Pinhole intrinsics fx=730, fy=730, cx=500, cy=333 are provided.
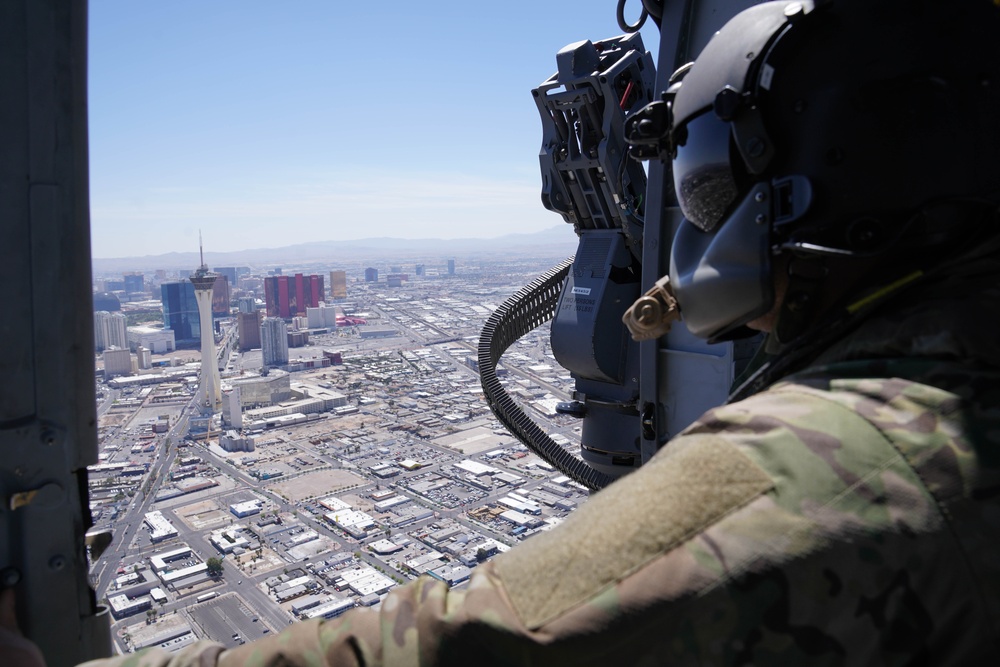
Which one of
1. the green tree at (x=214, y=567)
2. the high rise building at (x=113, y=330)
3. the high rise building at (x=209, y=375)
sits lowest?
the green tree at (x=214, y=567)

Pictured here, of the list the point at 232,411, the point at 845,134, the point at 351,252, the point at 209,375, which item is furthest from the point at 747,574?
the point at 351,252

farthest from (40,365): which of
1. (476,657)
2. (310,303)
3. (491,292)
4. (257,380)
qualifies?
(310,303)

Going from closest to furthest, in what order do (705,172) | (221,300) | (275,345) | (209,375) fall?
(705,172), (209,375), (275,345), (221,300)

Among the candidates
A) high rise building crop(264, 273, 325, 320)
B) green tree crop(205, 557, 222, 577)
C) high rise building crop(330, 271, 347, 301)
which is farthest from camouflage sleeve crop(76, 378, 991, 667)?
high rise building crop(330, 271, 347, 301)

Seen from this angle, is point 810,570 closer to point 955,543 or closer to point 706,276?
point 955,543

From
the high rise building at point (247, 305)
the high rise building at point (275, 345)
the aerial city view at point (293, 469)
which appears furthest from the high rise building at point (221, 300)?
the high rise building at point (275, 345)

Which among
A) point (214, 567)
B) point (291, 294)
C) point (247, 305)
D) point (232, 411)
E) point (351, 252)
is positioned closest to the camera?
point (214, 567)

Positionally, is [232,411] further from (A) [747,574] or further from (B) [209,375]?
(A) [747,574]

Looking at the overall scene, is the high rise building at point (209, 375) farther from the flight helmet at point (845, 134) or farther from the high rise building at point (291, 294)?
the flight helmet at point (845, 134)

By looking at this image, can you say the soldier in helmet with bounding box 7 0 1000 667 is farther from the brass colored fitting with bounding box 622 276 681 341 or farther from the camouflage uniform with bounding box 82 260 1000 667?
the brass colored fitting with bounding box 622 276 681 341

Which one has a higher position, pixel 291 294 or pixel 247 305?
pixel 291 294
